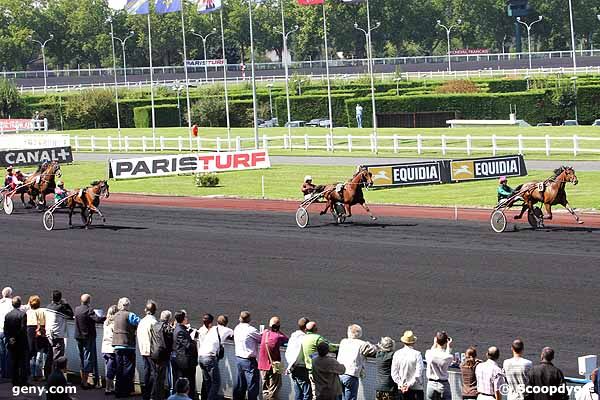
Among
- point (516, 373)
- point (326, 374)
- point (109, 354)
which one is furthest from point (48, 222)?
point (516, 373)

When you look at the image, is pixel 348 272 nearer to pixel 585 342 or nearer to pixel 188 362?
pixel 585 342

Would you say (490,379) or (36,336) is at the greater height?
(36,336)

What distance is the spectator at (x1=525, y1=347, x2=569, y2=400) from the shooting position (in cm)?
1120

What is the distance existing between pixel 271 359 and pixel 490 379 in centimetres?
297

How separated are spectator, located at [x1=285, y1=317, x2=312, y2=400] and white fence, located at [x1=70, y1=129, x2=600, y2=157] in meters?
31.1

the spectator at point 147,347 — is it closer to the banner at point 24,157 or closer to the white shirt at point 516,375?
the white shirt at point 516,375

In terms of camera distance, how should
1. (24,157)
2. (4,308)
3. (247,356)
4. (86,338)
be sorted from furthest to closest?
(24,157)
(4,308)
(86,338)
(247,356)

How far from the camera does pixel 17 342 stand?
1534 cm

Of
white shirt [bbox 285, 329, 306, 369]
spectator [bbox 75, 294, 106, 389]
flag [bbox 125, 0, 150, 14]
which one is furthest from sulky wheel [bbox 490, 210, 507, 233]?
flag [bbox 125, 0, 150, 14]

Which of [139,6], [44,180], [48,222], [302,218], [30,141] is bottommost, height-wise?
[302,218]

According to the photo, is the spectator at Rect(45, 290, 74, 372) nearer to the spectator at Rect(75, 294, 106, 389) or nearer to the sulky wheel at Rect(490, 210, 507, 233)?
the spectator at Rect(75, 294, 106, 389)

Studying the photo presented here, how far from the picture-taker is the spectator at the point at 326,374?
1240 cm

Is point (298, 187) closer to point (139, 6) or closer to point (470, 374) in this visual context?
point (139, 6)

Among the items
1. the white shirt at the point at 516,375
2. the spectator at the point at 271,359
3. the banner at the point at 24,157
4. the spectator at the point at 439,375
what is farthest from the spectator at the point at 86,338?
the banner at the point at 24,157
